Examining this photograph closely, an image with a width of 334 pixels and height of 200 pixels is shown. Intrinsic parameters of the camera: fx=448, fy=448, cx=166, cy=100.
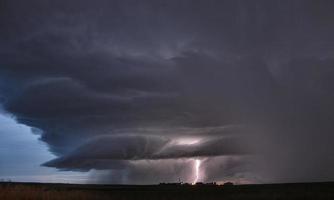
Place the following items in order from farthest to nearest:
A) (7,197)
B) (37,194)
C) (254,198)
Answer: (254,198), (37,194), (7,197)

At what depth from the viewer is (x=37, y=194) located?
44.1 m

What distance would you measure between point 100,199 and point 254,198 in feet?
64.3

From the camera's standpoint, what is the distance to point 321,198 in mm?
52844

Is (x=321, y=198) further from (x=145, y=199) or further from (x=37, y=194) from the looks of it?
(x=37, y=194)

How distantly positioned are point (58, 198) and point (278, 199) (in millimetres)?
25840

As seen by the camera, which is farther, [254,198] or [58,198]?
[254,198]

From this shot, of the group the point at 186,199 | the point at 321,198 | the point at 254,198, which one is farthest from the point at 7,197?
the point at 321,198

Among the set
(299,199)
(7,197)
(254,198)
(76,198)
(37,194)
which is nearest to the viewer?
(7,197)

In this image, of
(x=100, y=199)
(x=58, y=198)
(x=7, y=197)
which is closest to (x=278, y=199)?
(x=100, y=199)

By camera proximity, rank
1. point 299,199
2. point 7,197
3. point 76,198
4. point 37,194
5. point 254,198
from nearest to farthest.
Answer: point 7,197
point 37,194
point 76,198
point 299,199
point 254,198

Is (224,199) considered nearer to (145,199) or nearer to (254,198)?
(254,198)

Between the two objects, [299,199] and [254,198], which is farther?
[254,198]

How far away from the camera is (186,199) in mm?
54156

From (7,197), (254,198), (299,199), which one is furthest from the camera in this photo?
(254,198)
